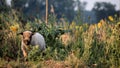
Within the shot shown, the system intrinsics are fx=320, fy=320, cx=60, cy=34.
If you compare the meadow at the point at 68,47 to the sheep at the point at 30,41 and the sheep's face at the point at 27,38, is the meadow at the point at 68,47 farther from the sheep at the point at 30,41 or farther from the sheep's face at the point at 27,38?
the sheep's face at the point at 27,38

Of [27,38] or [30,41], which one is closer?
[27,38]

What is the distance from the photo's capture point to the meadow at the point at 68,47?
9.16 metres

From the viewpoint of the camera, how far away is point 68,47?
11.1 meters

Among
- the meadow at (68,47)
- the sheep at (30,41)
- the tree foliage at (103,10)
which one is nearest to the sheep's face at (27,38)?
the sheep at (30,41)

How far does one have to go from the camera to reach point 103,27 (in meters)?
11.8

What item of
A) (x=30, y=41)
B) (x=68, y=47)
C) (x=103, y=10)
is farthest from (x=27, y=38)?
(x=103, y=10)

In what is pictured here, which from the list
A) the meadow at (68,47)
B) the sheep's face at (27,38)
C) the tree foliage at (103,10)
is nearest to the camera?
the meadow at (68,47)

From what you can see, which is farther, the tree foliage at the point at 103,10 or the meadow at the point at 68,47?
the tree foliage at the point at 103,10

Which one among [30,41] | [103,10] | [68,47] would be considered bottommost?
[68,47]

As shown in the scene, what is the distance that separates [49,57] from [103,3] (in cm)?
5192

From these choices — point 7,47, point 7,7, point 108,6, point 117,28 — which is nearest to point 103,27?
point 117,28

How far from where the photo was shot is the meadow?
916 centimetres

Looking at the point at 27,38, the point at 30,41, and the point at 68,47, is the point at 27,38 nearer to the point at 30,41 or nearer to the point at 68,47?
the point at 30,41

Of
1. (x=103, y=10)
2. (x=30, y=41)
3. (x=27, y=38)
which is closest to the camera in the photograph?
(x=27, y=38)
